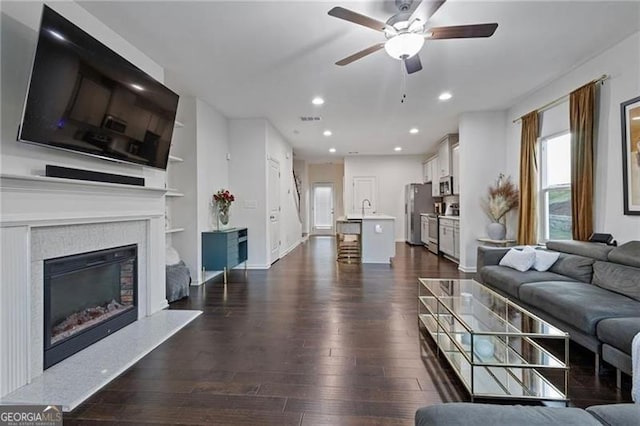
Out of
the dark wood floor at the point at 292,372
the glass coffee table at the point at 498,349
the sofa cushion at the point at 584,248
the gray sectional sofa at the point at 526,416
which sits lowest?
the dark wood floor at the point at 292,372

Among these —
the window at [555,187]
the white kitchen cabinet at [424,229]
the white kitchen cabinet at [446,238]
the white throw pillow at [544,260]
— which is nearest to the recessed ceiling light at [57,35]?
the white throw pillow at [544,260]

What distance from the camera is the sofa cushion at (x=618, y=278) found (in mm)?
2447

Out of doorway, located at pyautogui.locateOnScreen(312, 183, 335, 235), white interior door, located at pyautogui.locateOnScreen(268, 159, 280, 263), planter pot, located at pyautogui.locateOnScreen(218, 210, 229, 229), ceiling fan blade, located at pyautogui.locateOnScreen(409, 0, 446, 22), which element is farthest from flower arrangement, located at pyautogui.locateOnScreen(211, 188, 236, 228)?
doorway, located at pyautogui.locateOnScreen(312, 183, 335, 235)

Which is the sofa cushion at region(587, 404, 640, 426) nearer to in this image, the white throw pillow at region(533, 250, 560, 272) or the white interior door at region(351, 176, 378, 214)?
the white throw pillow at region(533, 250, 560, 272)

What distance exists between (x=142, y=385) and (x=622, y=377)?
10.4 feet

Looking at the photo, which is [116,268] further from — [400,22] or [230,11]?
[400,22]

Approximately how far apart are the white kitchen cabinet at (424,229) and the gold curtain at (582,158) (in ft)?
15.3

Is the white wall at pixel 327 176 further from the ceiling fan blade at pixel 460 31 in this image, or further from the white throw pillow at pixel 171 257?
the ceiling fan blade at pixel 460 31

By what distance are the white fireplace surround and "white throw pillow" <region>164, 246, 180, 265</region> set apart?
A: 3.95 feet

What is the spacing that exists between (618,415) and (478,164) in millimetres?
5056

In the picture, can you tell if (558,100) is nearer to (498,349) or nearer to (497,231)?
(497,231)

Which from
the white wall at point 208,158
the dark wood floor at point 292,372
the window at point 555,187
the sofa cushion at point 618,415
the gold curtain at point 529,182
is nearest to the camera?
the sofa cushion at point 618,415

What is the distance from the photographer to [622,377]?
2.06 metres

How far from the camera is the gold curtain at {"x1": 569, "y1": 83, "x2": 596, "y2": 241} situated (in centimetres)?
342
